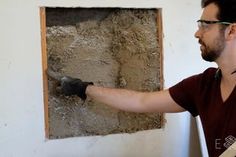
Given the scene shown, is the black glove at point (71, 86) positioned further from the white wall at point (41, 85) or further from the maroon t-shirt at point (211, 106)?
the maroon t-shirt at point (211, 106)

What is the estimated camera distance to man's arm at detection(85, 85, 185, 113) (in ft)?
6.03

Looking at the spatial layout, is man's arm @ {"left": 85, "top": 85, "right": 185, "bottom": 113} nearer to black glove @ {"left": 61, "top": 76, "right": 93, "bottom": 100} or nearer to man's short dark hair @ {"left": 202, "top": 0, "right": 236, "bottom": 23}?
black glove @ {"left": 61, "top": 76, "right": 93, "bottom": 100}

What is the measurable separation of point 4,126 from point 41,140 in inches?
7.8

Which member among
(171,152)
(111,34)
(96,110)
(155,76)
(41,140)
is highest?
(111,34)

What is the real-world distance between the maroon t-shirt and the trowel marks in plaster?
34 centimetres

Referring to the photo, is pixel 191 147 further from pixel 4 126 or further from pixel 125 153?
pixel 4 126

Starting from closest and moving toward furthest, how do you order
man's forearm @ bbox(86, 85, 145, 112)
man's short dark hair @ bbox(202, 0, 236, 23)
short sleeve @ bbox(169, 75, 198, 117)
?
1. man's short dark hair @ bbox(202, 0, 236, 23)
2. short sleeve @ bbox(169, 75, 198, 117)
3. man's forearm @ bbox(86, 85, 145, 112)

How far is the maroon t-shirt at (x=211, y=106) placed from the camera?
155 cm

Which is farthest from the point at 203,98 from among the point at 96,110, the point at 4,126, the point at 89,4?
the point at 4,126

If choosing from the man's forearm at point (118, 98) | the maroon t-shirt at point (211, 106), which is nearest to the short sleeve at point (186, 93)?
the maroon t-shirt at point (211, 106)

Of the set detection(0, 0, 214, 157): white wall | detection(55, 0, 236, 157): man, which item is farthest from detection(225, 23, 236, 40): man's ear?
detection(0, 0, 214, 157): white wall

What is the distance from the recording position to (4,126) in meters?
1.78

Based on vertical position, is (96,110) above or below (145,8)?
below

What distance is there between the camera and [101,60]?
199cm
